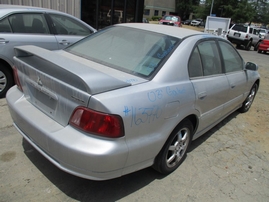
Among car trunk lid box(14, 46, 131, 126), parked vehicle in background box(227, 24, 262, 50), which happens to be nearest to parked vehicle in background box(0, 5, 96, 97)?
car trunk lid box(14, 46, 131, 126)

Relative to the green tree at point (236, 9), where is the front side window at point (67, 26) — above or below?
below

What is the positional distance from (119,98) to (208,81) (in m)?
1.49

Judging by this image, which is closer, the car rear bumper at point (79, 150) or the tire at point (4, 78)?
the car rear bumper at point (79, 150)

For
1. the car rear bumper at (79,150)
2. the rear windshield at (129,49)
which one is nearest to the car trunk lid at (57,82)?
A: the car rear bumper at (79,150)

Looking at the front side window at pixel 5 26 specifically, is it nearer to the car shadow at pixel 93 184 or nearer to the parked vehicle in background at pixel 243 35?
the car shadow at pixel 93 184

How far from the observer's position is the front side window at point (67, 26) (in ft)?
16.5

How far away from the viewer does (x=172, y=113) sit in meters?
2.44

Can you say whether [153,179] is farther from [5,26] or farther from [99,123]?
[5,26]

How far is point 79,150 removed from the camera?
6.38ft

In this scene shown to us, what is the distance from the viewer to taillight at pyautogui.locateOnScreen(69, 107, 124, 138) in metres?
1.94

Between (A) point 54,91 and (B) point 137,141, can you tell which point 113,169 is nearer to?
(B) point 137,141

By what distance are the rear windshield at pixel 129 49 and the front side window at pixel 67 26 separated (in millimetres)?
2071

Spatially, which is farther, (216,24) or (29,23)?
(216,24)

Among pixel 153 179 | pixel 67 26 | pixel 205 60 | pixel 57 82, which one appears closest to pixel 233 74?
pixel 205 60
